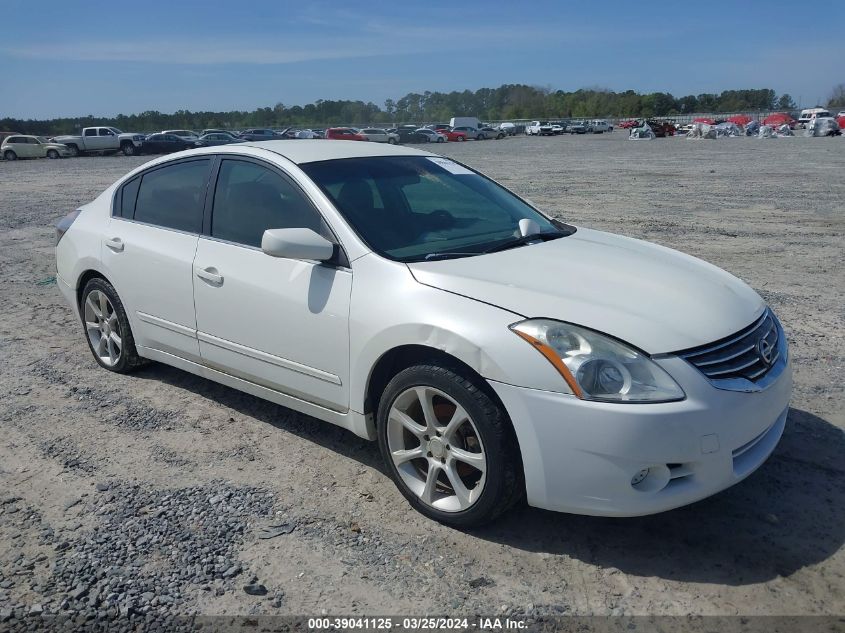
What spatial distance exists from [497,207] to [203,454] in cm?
223

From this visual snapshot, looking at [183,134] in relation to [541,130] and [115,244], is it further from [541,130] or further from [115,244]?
[115,244]

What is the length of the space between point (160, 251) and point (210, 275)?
1.96ft

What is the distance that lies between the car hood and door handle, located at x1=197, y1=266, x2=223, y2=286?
1279 mm

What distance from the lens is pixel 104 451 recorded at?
4289 millimetres

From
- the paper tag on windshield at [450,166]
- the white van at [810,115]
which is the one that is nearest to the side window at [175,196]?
the paper tag on windshield at [450,166]

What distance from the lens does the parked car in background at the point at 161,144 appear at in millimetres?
47125

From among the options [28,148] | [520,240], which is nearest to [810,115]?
[28,148]

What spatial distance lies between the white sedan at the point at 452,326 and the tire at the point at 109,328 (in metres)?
0.07

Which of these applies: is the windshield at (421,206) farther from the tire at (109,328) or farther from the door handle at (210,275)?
the tire at (109,328)

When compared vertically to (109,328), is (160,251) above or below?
above

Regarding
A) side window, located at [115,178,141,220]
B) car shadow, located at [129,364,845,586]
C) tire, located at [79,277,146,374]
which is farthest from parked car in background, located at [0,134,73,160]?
car shadow, located at [129,364,845,586]

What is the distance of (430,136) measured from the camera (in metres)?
64.4

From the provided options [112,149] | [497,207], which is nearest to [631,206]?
[497,207]

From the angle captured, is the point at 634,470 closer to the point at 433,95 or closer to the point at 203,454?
the point at 203,454
